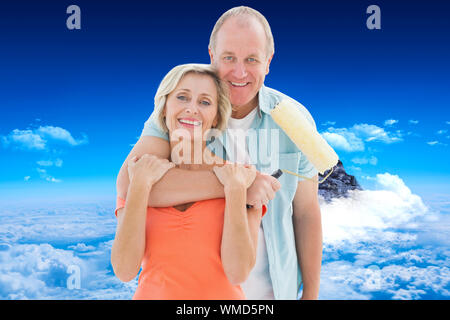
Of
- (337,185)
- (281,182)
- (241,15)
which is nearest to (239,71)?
(241,15)

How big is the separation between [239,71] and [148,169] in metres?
0.86

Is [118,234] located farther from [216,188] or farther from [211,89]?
[211,89]

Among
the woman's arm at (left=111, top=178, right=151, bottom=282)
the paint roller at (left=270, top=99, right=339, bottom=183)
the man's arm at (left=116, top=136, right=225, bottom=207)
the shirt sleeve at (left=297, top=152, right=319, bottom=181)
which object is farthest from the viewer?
the shirt sleeve at (left=297, top=152, right=319, bottom=181)

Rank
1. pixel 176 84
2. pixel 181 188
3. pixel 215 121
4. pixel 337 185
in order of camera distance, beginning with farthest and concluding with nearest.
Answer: pixel 337 185
pixel 215 121
pixel 176 84
pixel 181 188

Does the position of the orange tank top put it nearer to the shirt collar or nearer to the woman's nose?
the woman's nose

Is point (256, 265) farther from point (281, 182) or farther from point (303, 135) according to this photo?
point (303, 135)

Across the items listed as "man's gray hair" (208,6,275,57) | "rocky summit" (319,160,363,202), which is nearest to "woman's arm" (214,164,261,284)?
"man's gray hair" (208,6,275,57)

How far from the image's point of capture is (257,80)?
2.21 metres

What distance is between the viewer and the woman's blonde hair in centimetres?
170

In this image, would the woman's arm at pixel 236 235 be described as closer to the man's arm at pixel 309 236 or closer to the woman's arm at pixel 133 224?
the woman's arm at pixel 133 224

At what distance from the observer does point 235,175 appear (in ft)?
5.09

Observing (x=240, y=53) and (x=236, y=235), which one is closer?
(x=236, y=235)

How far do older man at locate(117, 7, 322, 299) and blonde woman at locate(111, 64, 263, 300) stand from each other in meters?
0.36

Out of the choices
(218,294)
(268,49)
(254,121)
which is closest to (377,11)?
(268,49)
